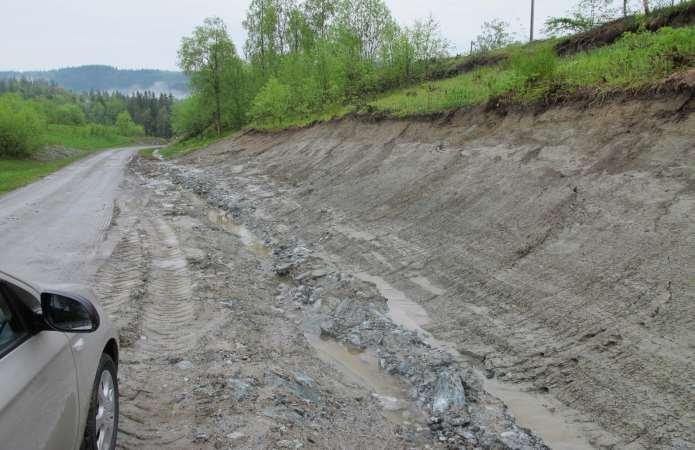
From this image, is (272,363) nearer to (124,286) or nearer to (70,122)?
(124,286)

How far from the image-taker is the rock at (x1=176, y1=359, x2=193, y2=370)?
17.9 feet

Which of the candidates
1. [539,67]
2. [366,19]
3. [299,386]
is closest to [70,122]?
[366,19]

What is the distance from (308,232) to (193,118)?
47.8 meters

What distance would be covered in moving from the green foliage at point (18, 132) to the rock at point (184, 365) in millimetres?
45416

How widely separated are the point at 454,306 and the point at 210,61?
4865 centimetres

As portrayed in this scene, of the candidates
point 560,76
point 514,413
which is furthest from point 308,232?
point 514,413

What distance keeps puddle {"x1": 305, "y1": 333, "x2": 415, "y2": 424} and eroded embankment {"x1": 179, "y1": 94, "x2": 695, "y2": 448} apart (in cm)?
123

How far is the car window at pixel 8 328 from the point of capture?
102 inches

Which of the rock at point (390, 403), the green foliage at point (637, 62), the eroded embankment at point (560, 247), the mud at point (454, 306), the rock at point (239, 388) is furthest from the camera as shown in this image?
the green foliage at point (637, 62)

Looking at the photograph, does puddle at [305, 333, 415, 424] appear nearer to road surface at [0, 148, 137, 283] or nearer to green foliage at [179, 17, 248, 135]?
road surface at [0, 148, 137, 283]

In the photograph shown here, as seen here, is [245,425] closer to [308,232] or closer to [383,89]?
[308,232]

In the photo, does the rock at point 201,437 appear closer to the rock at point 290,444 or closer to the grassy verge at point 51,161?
the rock at point 290,444

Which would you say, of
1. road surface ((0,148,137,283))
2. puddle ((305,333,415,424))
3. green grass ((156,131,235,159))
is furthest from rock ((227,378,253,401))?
green grass ((156,131,235,159))

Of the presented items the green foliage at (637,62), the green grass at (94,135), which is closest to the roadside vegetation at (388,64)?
the green foliage at (637,62)
